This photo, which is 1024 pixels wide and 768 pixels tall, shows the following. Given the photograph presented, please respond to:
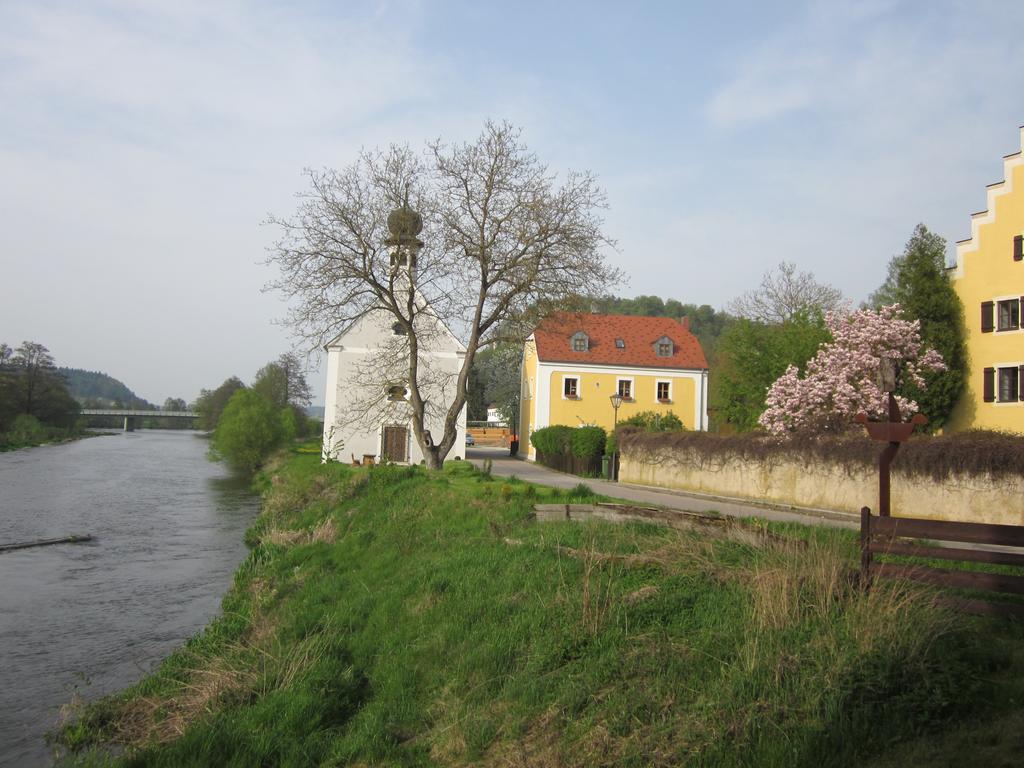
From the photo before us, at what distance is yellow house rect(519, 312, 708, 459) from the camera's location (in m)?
46.0

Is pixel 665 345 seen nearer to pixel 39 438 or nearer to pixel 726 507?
pixel 726 507

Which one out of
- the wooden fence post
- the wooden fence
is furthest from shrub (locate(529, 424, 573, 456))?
the wooden fence

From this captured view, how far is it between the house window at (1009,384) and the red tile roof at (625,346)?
1894 cm

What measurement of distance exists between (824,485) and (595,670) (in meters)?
13.5

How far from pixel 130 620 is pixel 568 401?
3374cm

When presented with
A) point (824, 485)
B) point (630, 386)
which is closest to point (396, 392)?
point (824, 485)

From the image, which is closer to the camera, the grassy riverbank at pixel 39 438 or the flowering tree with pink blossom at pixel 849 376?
the flowering tree with pink blossom at pixel 849 376

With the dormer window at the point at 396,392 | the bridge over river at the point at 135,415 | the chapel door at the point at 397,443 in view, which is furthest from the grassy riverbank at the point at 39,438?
the dormer window at the point at 396,392

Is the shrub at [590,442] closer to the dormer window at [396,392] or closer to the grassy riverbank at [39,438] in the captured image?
the dormer window at [396,392]

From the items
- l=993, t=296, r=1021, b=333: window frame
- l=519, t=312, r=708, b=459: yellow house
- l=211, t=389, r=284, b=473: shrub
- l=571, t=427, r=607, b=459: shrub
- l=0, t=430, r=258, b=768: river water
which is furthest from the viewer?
l=211, t=389, r=284, b=473: shrub

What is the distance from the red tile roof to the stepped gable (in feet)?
57.2

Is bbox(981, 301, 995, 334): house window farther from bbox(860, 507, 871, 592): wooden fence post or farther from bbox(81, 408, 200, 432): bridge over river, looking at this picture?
bbox(81, 408, 200, 432): bridge over river

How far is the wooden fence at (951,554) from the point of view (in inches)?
275

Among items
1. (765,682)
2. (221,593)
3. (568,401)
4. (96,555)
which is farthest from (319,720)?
(568,401)
